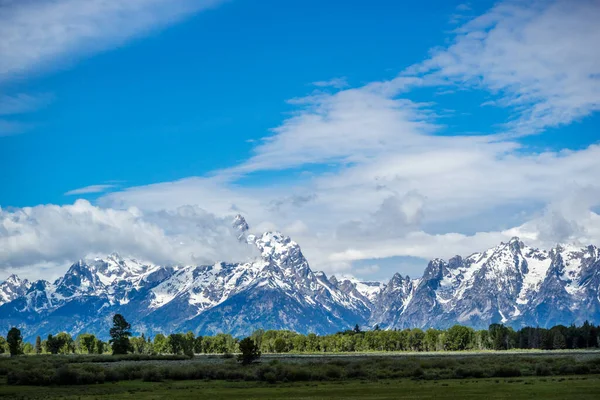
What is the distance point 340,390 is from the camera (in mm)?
78688

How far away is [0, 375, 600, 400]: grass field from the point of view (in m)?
69.4

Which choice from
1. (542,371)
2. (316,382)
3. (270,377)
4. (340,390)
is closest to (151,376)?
(270,377)

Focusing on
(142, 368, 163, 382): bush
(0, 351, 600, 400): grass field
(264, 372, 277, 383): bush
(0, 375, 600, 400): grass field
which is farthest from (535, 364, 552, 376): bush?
(142, 368, 163, 382): bush

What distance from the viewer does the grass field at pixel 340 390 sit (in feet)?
228

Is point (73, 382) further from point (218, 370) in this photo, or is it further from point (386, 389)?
point (386, 389)

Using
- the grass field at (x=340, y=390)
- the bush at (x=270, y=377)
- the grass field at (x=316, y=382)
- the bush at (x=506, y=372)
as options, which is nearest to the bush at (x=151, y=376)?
the grass field at (x=316, y=382)

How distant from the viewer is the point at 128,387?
295 ft

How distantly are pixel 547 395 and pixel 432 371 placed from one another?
1555 inches

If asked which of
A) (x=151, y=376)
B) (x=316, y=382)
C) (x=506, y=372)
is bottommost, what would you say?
(x=506, y=372)

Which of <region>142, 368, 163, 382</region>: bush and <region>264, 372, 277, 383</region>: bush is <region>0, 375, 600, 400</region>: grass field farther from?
<region>142, 368, 163, 382</region>: bush

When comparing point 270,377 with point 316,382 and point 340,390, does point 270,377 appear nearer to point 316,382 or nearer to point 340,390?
point 316,382

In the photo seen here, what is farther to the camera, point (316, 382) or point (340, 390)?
point (316, 382)

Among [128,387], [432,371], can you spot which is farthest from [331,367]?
[128,387]

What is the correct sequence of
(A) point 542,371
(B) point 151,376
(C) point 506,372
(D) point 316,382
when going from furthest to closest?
(B) point 151,376, (A) point 542,371, (C) point 506,372, (D) point 316,382
